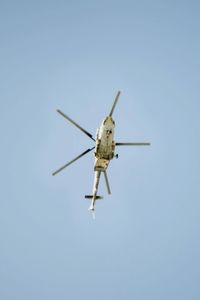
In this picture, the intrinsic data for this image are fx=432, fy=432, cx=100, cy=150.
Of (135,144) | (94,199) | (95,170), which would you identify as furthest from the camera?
(94,199)

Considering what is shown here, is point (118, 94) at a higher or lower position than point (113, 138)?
higher

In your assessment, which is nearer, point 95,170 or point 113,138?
point 113,138

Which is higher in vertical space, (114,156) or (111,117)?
(111,117)

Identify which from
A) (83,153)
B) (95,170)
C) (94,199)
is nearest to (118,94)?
(83,153)

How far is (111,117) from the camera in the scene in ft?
110

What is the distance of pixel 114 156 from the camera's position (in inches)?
1371

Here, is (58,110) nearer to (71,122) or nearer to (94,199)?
(71,122)

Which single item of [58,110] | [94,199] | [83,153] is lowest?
[94,199]

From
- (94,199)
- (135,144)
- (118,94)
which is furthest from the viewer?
(94,199)

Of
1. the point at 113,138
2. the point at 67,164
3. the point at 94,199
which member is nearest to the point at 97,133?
the point at 113,138

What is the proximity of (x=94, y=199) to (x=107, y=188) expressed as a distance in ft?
14.1

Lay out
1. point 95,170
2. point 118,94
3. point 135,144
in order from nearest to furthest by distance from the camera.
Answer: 1. point 118,94
2. point 135,144
3. point 95,170

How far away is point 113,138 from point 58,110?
521cm

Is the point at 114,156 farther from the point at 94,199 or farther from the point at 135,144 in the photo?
the point at 94,199
